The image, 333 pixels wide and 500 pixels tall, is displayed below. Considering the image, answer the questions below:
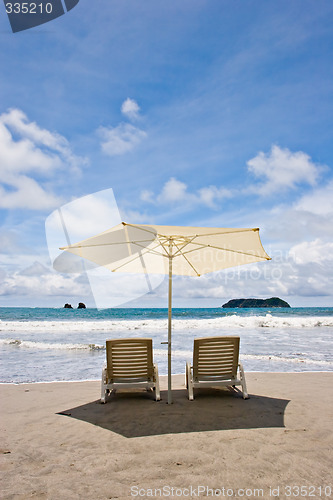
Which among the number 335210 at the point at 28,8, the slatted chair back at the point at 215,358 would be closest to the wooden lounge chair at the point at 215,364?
the slatted chair back at the point at 215,358

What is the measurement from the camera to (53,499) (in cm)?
229

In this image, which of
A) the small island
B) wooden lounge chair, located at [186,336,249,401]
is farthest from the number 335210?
the small island

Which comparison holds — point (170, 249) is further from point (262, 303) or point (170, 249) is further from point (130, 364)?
point (262, 303)

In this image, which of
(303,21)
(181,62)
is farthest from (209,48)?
(303,21)

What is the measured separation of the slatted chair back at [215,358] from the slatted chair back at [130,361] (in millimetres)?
769

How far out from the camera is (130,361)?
5008mm

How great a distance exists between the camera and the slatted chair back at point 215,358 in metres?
5.02

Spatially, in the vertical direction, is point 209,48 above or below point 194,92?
above

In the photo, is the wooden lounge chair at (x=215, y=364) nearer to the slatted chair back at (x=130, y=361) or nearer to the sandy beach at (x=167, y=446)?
the sandy beach at (x=167, y=446)

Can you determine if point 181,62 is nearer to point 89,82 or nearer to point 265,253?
point 89,82

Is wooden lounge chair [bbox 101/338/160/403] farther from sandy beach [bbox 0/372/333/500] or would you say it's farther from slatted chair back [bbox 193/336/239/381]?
slatted chair back [bbox 193/336/239/381]

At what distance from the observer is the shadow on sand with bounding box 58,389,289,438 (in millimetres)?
3744

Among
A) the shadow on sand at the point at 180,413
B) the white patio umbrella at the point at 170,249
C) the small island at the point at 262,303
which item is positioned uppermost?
the white patio umbrella at the point at 170,249

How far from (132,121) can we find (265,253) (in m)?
6.33
